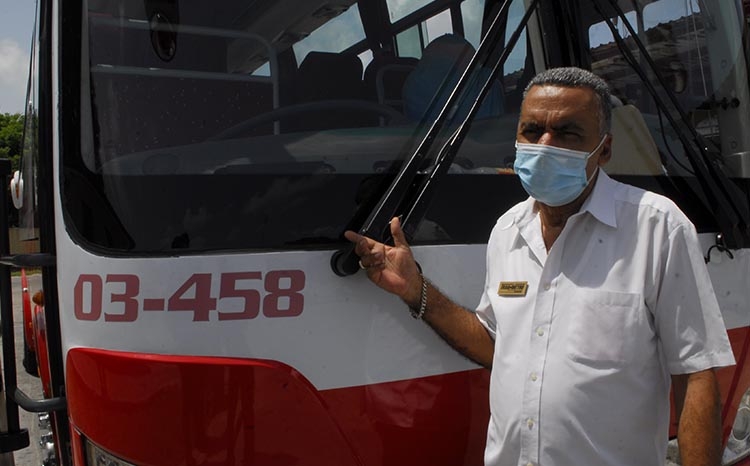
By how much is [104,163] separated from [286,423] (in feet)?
2.47

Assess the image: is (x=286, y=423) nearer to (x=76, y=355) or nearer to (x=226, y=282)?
(x=226, y=282)

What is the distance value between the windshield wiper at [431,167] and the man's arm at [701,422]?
74 centimetres

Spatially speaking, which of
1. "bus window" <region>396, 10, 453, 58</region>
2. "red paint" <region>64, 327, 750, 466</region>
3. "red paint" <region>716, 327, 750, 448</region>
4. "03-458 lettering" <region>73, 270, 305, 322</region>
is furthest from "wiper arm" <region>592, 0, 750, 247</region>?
"03-458 lettering" <region>73, 270, 305, 322</region>

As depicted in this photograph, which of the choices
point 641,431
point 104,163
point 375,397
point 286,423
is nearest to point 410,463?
→ point 375,397

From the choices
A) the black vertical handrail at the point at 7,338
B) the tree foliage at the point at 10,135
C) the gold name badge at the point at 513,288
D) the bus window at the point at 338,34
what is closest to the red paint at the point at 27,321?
the black vertical handrail at the point at 7,338

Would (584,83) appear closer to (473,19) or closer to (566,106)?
(566,106)

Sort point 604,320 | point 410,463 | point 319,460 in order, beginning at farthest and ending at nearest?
point 410,463
point 319,460
point 604,320

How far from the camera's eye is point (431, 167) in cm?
184

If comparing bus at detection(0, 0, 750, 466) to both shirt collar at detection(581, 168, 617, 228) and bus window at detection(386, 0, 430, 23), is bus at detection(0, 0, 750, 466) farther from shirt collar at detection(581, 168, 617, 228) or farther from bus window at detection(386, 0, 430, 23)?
shirt collar at detection(581, 168, 617, 228)

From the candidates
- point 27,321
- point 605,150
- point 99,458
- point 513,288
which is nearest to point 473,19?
point 605,150

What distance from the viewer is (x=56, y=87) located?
1.72 m

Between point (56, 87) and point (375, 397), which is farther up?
point (56, 87)

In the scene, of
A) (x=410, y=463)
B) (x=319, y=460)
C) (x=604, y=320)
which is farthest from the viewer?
(x=410, y=463)

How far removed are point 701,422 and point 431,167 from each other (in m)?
0.87
